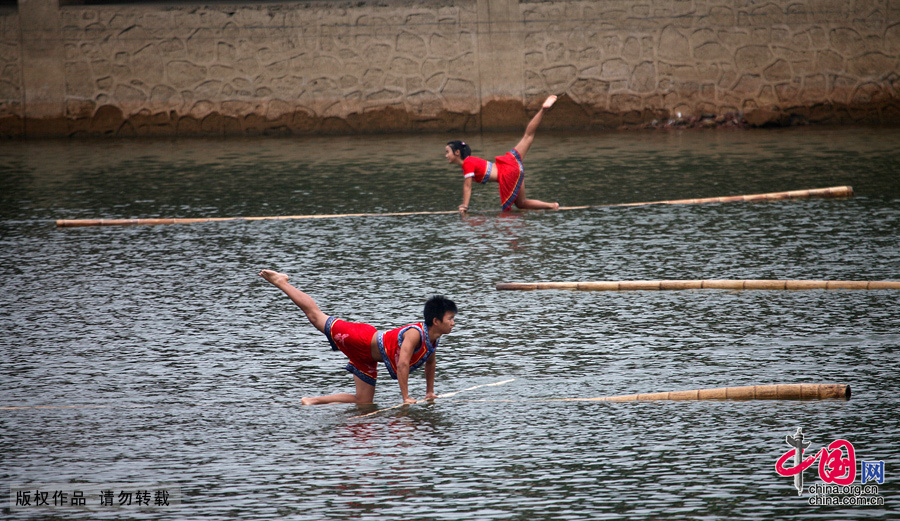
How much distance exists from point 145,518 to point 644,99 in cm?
1432

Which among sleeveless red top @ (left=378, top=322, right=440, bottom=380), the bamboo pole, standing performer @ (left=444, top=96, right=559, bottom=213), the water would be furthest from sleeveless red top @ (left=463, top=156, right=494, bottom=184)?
sleeveless red top @ (left=378, top=322, right=440, bottom=380)

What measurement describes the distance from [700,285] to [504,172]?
142 inches

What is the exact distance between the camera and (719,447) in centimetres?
501

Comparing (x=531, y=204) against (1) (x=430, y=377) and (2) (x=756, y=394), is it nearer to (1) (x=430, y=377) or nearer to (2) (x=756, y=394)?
(1) (x=430, y=377)

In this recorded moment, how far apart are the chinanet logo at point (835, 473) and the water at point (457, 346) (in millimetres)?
73

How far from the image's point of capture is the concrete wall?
17.1m

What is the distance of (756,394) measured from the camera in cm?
558

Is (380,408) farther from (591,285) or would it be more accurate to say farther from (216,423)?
(591,285)

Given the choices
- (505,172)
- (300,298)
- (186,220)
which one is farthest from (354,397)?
(186,220)

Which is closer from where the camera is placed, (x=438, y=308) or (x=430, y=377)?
(x=438, y=308)

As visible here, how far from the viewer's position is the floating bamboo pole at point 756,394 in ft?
18.0

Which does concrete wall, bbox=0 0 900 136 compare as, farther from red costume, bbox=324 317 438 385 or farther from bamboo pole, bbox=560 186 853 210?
red costume, bbox=324 317 438 385

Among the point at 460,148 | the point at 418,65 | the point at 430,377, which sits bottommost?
the point at 430,377

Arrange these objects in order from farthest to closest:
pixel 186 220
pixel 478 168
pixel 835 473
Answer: pixel 478 168, pixel 186 220, pixel 835 473
